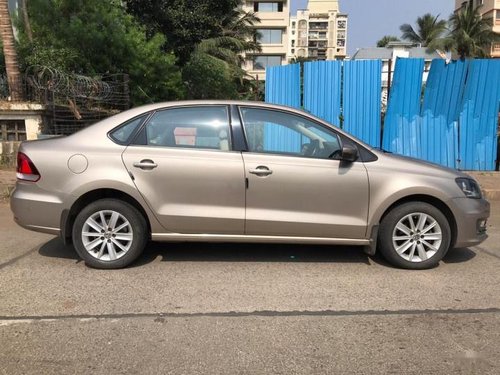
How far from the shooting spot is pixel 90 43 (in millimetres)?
13383

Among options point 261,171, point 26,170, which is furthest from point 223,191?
point 26,170

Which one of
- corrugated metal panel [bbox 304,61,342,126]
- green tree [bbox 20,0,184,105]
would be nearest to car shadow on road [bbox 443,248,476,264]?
corrugated metal panel [bbox 304,61,342,126]

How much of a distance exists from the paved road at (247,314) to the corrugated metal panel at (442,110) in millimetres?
5157

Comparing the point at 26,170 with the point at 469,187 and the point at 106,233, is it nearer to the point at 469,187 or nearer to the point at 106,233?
the point at 106,233

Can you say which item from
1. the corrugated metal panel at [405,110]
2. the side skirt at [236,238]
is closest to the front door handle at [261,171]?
the side skirt at [236,238]

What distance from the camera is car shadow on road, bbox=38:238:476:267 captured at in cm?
565

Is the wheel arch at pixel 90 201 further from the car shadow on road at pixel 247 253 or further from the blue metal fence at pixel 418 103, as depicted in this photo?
the blue metal fence at pixel 418 103

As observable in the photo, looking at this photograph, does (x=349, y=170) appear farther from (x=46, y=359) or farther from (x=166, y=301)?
(x=46, y=359)

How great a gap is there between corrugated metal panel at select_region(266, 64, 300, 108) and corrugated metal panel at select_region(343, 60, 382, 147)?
99 centimetres

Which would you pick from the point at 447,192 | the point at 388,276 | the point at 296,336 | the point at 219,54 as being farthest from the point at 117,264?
the point at 219,54

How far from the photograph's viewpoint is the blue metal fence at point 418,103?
1045 centimetres

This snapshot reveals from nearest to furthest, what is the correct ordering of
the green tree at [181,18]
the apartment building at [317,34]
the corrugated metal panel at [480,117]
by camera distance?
the corrugated metal panel at [480,117] < the green tree at [181,18] < the apartment building at [317,34]

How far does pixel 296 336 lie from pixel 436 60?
810 cm

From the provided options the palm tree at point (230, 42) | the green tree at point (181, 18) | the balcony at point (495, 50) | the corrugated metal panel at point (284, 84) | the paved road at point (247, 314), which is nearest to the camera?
the paved road at point (247, 314)
